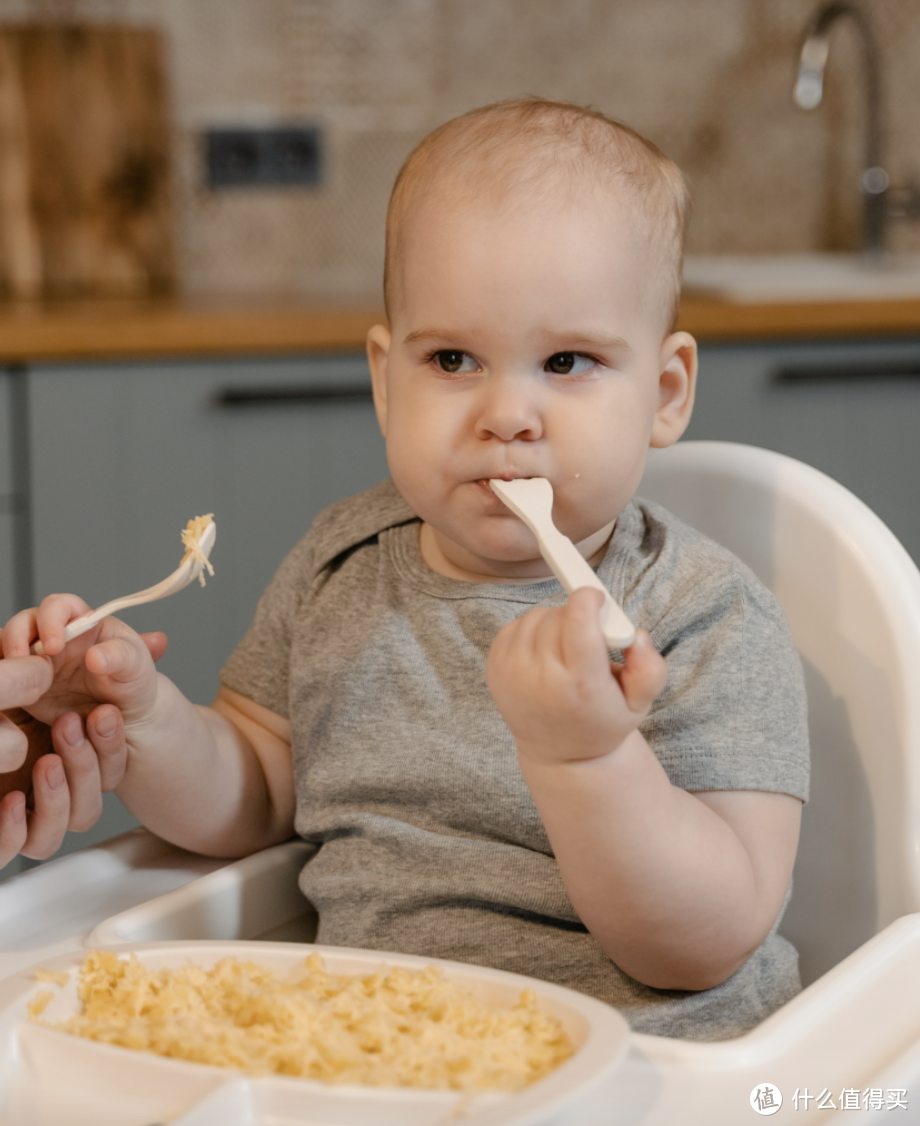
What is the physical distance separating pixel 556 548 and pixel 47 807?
Answer: 33cm

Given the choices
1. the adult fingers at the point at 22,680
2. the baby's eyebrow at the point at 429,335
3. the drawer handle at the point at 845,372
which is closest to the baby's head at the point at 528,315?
the baby's eyebrow at the point at 429,335

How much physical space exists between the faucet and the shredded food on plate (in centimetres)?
195

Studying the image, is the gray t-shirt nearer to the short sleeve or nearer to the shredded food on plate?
the short sleeve

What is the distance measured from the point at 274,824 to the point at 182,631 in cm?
98

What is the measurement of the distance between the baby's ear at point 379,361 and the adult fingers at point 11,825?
0.32 metres

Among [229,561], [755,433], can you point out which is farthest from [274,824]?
[755,433]

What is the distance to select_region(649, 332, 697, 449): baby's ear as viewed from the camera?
83 cm

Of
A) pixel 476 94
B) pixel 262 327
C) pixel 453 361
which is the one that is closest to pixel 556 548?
pixel 453 361

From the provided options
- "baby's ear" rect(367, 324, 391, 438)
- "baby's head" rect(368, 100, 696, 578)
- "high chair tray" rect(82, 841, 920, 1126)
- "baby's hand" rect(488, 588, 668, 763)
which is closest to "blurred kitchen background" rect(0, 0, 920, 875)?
"baby's ear" rect(367, 324, 391, 438)

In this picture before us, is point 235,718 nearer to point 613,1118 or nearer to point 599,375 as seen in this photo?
point 599,375

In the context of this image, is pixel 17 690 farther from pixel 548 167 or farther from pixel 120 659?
pixel 548 167

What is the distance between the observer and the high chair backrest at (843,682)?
795mm

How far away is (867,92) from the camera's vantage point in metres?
2.44

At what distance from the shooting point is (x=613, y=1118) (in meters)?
0.51
